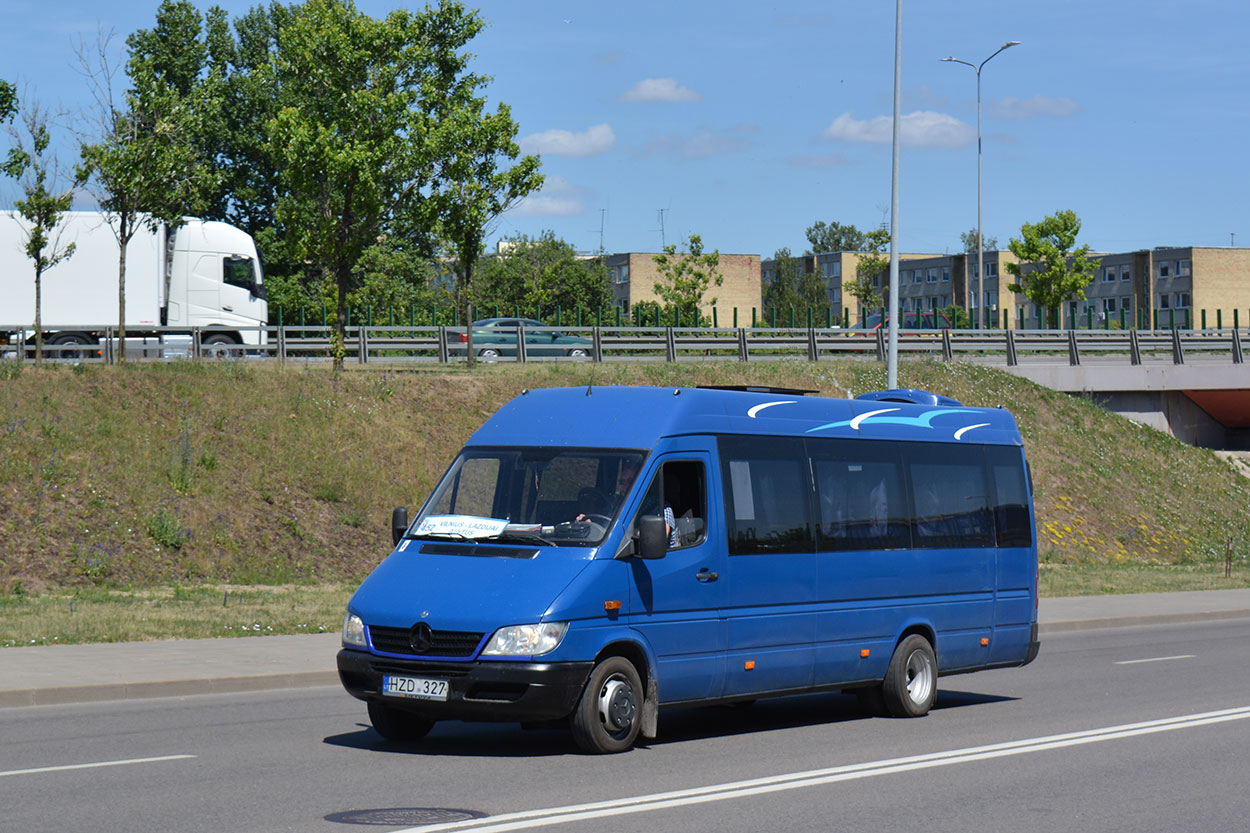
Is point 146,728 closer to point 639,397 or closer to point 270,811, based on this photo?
point 270,811

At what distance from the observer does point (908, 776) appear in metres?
9.10

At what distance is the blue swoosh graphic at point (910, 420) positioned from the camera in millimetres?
12172

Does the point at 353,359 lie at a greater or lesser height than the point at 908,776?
greater

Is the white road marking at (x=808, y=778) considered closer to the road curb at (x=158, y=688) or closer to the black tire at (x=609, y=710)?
the black tire at (x=609, y=710)

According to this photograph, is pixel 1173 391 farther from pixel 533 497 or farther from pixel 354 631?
pixel 354 631

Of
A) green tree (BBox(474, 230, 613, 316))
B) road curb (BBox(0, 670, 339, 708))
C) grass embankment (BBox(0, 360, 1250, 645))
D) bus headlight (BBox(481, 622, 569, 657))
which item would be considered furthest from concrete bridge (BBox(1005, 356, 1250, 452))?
green tree (BBox(474, 230, 613, 316))

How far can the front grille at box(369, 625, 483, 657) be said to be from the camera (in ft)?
30.4

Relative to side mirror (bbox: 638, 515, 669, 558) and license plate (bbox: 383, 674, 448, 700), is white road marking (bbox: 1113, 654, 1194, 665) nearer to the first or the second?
side mirror (bbox: 638, 515, 669, 558)

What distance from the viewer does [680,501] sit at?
34.3ft

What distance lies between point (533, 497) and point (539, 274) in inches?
2779

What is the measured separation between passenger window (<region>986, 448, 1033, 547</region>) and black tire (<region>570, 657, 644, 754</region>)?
5.21 m

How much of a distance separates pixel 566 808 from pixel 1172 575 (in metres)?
25.2

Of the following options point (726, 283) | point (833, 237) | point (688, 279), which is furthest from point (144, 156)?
point (833, 237)

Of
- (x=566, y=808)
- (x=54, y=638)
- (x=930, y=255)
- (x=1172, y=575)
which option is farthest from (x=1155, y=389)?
(x=930, y=255)
